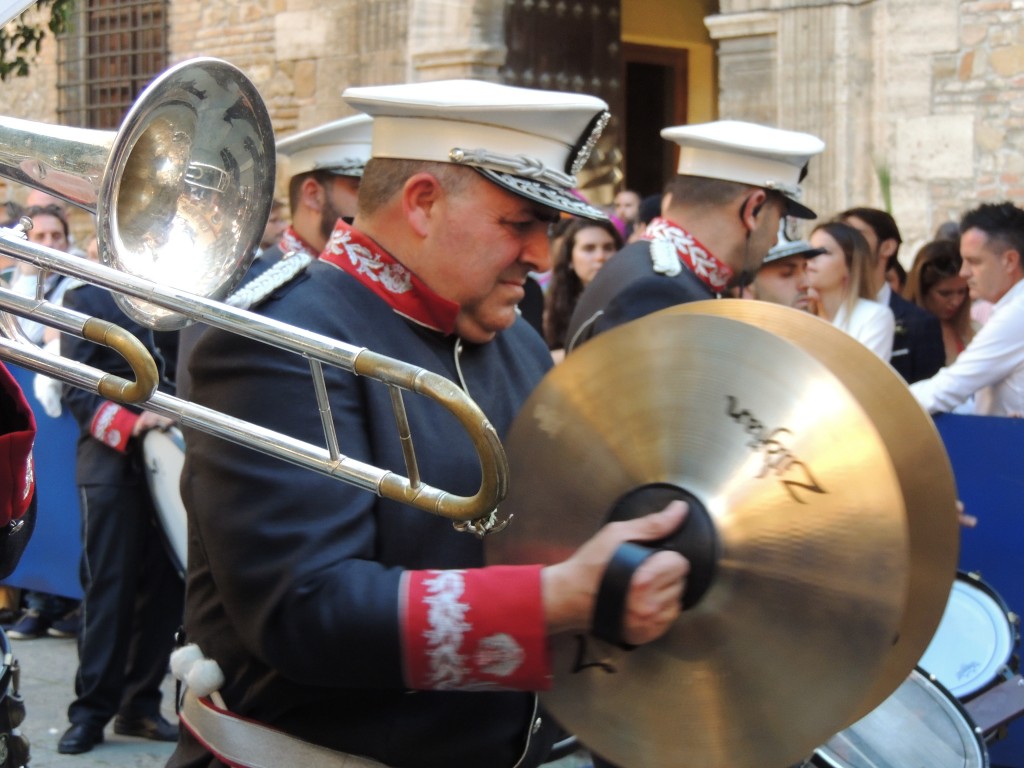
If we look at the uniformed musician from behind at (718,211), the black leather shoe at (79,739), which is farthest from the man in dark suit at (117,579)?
the uniformed musician from behind at (718,211)

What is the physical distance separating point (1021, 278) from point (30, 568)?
4548 mm

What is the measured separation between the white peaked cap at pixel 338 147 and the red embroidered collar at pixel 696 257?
5.45ft

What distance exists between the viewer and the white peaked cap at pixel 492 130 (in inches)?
85.4

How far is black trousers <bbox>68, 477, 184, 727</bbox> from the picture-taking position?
5.33 meters

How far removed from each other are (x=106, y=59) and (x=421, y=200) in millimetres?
13528

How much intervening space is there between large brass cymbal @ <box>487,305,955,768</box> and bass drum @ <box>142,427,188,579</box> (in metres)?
3.59

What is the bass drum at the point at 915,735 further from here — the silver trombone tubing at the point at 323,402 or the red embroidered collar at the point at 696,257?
the silver trombone tubing at the point at 323,402

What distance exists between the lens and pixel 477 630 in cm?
182

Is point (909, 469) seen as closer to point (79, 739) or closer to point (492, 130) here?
point (492, 130)

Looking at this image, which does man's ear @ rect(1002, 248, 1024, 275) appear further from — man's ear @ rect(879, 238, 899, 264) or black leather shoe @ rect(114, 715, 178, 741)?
black leather shoe @ rect(114, 715, 178, 741)

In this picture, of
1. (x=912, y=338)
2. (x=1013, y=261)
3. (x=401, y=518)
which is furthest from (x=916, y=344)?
(x=401, y=518)

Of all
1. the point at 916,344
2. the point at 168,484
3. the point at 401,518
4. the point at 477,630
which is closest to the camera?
the point at 477,630

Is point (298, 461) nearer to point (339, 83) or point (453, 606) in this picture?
point (453, 606)

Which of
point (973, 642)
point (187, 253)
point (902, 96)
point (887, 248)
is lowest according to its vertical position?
point (973, 642)
